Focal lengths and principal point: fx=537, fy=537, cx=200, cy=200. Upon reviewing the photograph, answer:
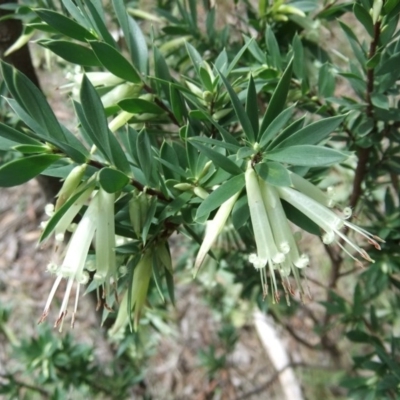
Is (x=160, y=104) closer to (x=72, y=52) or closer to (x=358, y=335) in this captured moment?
(x=72, y=52)

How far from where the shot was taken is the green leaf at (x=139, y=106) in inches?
21.1

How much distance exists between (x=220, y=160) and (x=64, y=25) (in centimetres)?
20

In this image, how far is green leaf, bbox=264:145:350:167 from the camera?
43cm

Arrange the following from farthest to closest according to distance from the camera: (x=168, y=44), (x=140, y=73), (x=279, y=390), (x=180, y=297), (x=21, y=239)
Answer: (x=21, y=239), (x=180, y=297), (x=279, y=390), (x=168, y=44), (x=140, y=73)

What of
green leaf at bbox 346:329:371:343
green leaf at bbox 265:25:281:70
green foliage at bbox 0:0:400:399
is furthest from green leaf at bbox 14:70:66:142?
green leaf at bbox 346:329:371:343

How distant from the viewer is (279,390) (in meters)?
1.76

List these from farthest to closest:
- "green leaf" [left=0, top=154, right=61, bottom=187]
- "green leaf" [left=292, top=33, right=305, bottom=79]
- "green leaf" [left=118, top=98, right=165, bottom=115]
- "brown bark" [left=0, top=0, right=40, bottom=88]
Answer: "brown bark" [left=0, top=0, right=40, bottom=88], "green leaf" [left=292, top=33, right=305, bottom=79], "green leaf" [left=118, top=98, right=165, bottom=115], "green leaf" [left=0, top=154, right=61, bottom=187]

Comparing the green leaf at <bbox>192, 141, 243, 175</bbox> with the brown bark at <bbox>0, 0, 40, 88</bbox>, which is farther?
the brown bark at <bbox>0, 0, 40, 88</bbox>

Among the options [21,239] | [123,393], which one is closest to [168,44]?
[123,393]

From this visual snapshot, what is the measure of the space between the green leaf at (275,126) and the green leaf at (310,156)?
0.08ft

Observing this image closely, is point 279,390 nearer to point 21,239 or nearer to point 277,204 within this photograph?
point 21,239

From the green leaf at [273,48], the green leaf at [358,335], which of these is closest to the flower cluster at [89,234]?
the green leaf at [273,48]

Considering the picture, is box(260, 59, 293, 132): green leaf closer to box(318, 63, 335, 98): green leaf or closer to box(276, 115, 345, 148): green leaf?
box(276, 115, 345, 148): green leaf

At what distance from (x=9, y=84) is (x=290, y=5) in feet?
1.43
